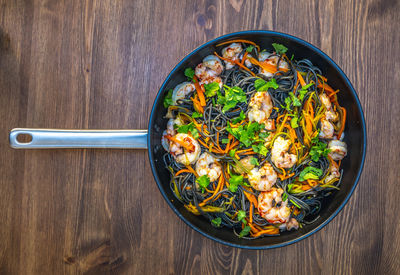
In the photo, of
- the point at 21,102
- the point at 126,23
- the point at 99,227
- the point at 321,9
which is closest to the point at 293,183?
the point at 321,9

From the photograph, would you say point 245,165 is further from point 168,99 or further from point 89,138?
point 89,138

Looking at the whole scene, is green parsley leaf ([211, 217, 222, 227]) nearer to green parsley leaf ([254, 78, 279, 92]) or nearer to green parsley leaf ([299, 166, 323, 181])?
green parsley leaf ([299, 166, 323, 181])

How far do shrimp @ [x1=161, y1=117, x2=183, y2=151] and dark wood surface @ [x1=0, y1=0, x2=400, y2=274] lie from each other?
210mm

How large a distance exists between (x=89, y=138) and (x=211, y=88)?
0.60m

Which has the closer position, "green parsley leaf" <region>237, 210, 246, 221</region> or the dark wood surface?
"green parsley leaf" <region>237, 210, 246, 221</region>

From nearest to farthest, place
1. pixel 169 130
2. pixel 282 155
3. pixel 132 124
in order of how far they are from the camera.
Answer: pixel 282 155 < pixel 169 130 < pixel 132 124

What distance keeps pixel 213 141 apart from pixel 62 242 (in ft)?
3.20

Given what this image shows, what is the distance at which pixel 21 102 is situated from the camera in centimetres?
158

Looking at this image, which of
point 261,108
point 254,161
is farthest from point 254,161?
point 261,108

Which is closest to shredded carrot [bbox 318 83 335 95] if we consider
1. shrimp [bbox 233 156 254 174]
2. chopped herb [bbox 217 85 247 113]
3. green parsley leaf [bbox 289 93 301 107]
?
green parsley leaf [bbox 289 93 301 107]

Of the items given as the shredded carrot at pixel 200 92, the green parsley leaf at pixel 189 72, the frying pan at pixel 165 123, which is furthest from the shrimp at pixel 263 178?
the green parsley leaf at pixel 189 72

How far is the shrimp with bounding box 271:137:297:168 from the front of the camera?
4.10ft

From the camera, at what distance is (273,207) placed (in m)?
1.29

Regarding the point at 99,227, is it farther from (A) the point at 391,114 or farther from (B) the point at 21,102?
(A) the point at 391,114
